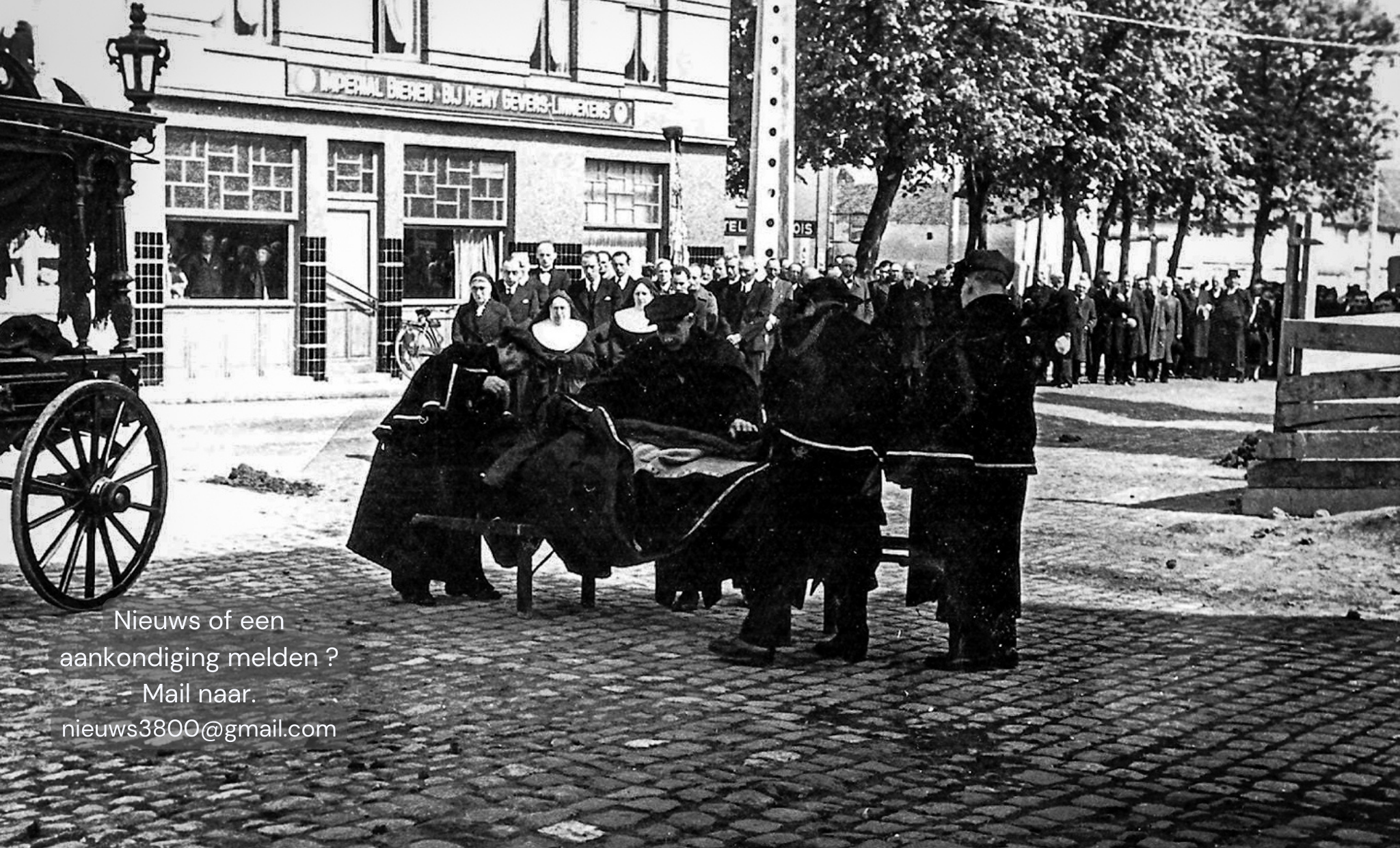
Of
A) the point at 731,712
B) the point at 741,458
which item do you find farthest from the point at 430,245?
the point at 731,712

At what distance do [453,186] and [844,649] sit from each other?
12.8 metres

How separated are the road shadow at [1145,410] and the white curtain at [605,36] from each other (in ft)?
30.3

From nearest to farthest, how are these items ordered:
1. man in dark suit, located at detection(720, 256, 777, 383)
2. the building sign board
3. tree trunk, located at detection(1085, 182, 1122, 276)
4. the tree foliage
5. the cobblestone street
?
the cobblestone street, man in dark suit, located at detection(720, 256, 777, 383), the building sign board, the tree foliage, tree trunk, located at detection(1085, 182, 1122, 276)

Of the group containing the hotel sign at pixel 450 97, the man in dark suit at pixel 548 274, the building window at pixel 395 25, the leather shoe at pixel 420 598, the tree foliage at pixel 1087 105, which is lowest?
the leather shoe at pixel 420 598

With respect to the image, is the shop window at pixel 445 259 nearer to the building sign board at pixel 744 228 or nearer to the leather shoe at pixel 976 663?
the building sign board at pixel 744 228

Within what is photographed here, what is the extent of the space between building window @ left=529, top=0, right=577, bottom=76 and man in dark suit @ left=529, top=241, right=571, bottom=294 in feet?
5.98

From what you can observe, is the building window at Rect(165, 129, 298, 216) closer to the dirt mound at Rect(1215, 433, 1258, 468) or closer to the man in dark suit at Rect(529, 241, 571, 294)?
the man in dark suit at Rect(529, 241, 571, 294)

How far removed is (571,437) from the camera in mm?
9844

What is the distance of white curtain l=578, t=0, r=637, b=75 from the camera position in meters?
18.5

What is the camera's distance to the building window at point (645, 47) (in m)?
20.6

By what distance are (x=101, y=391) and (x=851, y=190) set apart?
6683cm

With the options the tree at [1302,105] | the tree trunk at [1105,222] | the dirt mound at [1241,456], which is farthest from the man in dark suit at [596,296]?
the tree at [1302,105]

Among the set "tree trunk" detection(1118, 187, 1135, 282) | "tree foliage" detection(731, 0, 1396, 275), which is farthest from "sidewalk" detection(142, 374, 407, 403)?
"tree trunk" detection(1118, 187, 1135, 282)

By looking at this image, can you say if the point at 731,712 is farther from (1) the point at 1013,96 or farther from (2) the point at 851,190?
(2) the point at 851,190
